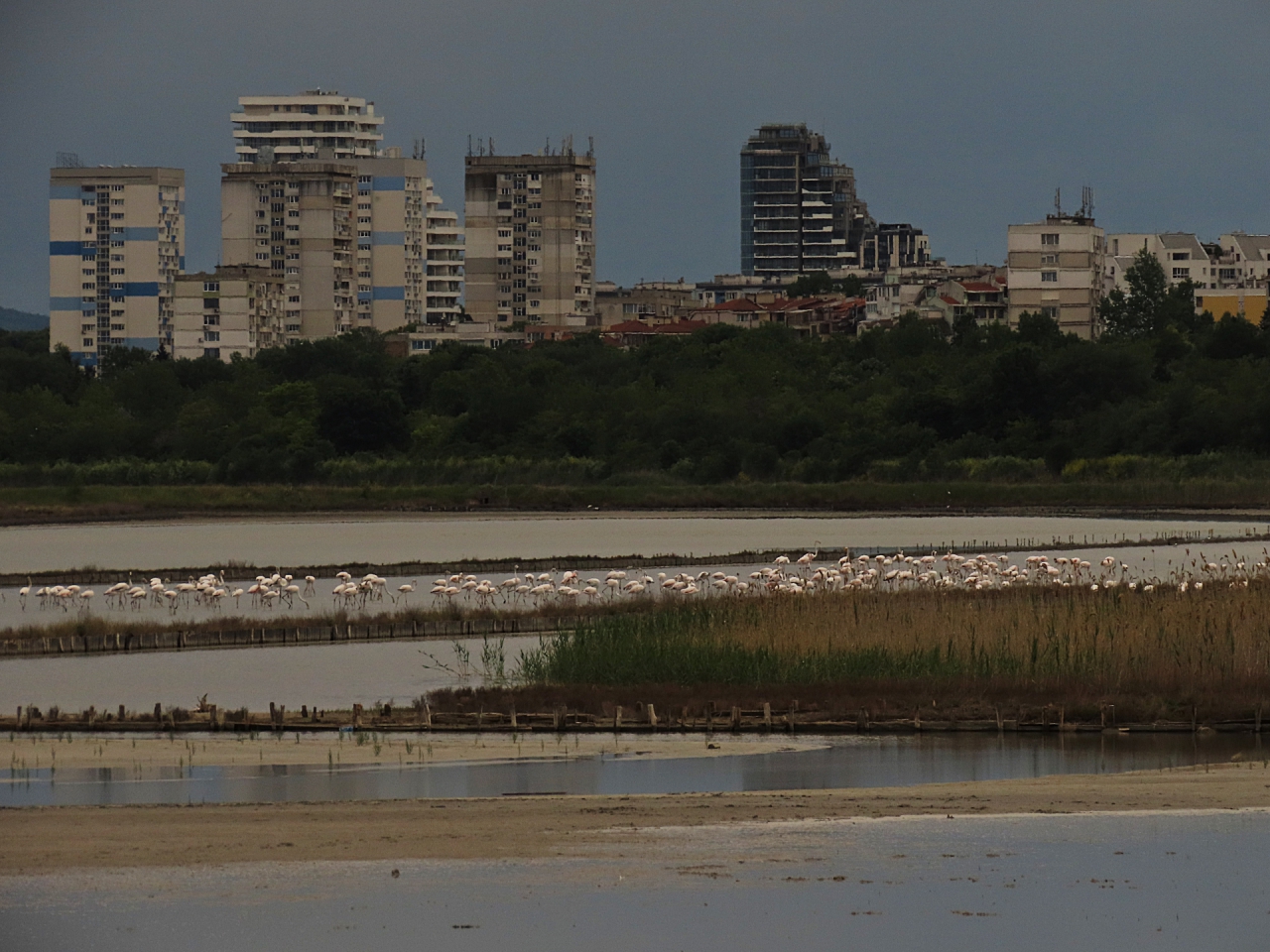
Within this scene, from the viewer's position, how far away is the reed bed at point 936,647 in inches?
820

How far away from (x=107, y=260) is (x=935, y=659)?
144 metres

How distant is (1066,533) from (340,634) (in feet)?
79.6

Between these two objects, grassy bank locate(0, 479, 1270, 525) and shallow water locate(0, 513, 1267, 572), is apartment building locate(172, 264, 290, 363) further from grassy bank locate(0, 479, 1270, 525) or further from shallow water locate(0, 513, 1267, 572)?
shallow water locate(0, 513, 1267, 572)

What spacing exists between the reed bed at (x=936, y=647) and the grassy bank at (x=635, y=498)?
109ft

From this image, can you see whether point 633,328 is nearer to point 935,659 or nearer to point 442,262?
point 442,262

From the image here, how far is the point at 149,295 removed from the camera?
155 metres

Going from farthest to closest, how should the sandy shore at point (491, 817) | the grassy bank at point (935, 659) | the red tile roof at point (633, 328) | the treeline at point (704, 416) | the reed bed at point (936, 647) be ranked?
the red tile roof at point (633, 328), the treeline at point (704, 416), the reed bed at point (936, 647), the grassy bank at point (935, 659), the sandy shore at point (491, 817)

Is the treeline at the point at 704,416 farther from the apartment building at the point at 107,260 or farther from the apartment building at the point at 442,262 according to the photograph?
the apartment building at the point at 442,262

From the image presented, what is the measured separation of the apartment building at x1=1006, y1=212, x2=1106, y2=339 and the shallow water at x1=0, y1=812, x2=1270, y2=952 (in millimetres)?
99944

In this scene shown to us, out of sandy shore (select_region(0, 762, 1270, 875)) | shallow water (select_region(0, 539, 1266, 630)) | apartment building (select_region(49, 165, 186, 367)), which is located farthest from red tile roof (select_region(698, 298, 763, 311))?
sandy shore (select_region(0, 762, 1270, 875))

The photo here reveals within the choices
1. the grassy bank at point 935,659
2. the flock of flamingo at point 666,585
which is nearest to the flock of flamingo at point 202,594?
the flock of flamingo at point 666,585

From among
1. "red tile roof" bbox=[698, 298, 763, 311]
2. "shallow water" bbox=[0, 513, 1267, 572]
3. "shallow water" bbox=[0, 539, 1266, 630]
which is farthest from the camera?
"red tile roof" bbox=[698, 298, 763, 311]

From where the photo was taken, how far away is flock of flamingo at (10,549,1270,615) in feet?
94.6

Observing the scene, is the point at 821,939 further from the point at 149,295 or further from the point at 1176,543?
the point at 149,295
